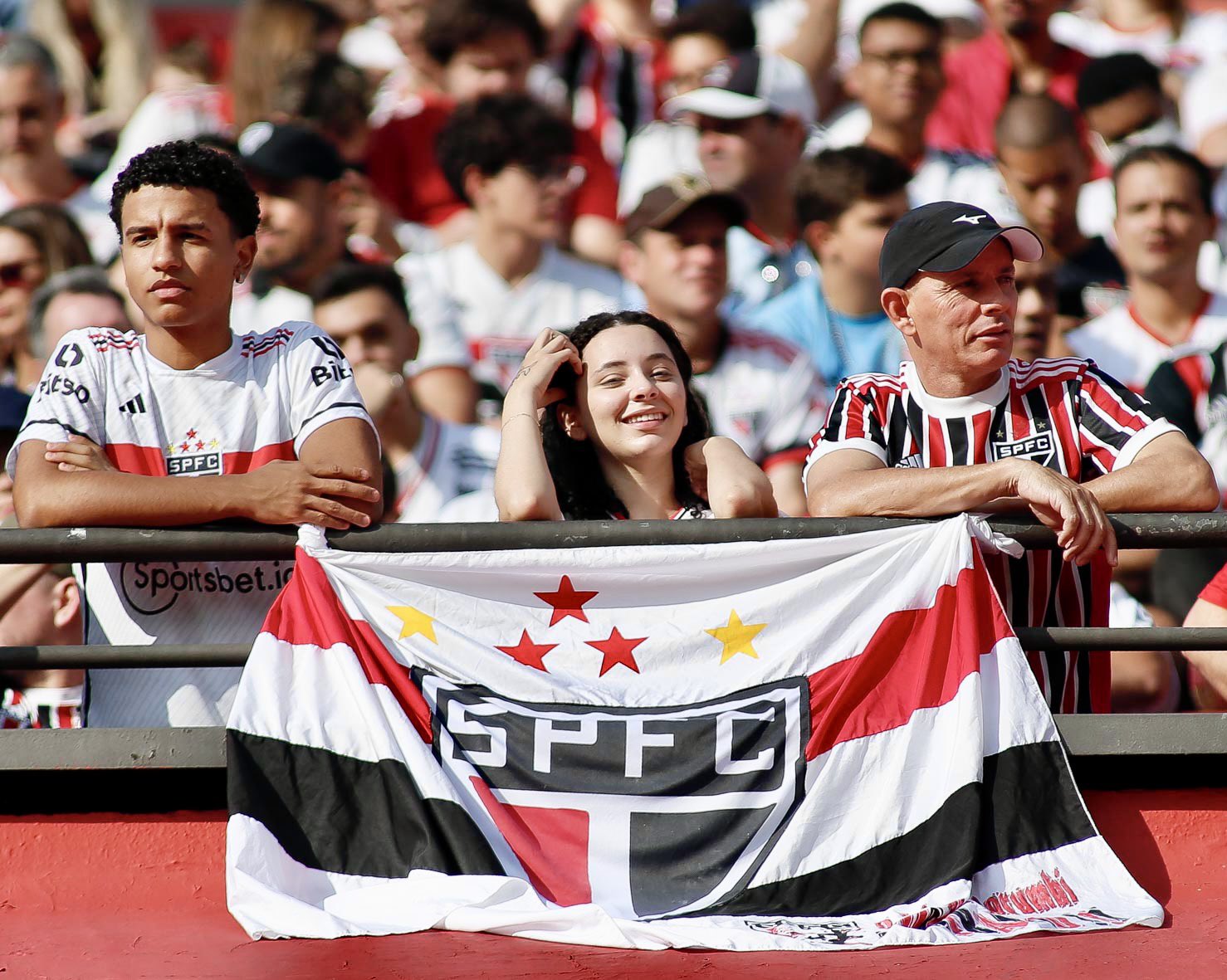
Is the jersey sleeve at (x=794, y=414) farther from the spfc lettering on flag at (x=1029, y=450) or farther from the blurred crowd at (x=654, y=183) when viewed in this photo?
the spfc lettering on flag at (x=1029, y=450)

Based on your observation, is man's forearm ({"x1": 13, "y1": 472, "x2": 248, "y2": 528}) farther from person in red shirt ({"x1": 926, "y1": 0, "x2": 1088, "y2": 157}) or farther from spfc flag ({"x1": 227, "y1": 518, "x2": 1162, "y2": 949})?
person in red shirt ({"x1": 926, "y1": 0, "x2": 1088, "y2": 157})

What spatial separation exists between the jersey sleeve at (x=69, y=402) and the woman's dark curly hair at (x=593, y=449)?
3.79ft

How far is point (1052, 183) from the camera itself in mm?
7629

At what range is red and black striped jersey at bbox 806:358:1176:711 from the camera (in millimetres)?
4070

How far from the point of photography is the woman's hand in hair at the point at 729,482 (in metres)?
4.12

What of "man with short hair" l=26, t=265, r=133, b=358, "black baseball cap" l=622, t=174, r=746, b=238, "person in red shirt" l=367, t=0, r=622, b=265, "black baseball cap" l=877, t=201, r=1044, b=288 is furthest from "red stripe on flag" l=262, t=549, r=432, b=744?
"person in red shirt" l=367, t=0, r=622, b=265

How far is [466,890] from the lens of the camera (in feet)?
11.7

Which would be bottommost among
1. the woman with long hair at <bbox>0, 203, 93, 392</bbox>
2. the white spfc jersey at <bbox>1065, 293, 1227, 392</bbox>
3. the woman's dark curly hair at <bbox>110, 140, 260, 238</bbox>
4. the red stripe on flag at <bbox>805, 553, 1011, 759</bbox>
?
the red stripe on flag at <bbox>805, 553, 1011, 759</bbox>

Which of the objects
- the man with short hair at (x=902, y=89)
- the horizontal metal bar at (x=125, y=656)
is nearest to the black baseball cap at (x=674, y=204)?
the man with short hair at (x=902, y=89)

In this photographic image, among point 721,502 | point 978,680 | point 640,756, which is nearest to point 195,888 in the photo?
point 640,756

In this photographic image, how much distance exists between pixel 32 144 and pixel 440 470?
320 centimetres

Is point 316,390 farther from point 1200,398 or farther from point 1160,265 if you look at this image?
point 1160,265

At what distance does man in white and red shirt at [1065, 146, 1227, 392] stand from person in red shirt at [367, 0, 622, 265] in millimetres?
2350

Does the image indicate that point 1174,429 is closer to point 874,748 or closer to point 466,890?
point 874,748
